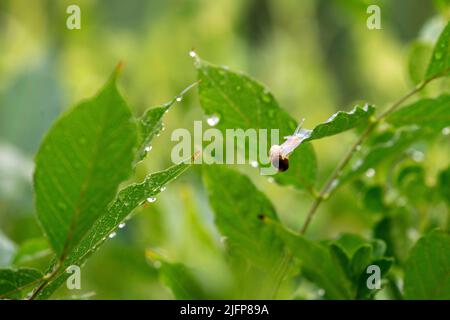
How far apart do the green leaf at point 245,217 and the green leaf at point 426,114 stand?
0.09 meters

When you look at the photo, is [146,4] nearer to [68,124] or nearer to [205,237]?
[205,237]

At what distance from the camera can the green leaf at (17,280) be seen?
0.33 m

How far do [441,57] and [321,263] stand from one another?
125 mm

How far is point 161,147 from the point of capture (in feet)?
3.16

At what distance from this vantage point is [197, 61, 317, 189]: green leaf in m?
0.40

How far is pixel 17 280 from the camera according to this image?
13.3 inches

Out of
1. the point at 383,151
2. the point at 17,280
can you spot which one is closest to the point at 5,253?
the point at 17,280

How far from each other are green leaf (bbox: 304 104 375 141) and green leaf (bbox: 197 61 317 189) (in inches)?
2.0

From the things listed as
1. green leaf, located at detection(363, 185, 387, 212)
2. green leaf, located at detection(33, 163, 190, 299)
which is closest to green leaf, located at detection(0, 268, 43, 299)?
green leaf, located at detection(33, 163, 190, 299)

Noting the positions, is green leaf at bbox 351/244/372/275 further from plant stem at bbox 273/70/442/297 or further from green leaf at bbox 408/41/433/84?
green leaf at bbox 408/41/433/84

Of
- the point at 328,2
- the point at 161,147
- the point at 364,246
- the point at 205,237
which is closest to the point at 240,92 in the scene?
the point at 364,246

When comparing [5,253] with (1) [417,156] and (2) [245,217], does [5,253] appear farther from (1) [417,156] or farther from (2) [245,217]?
(1) [417,156]

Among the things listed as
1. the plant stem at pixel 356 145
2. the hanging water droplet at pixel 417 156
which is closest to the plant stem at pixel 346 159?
the plant stem at pixel 356 145
